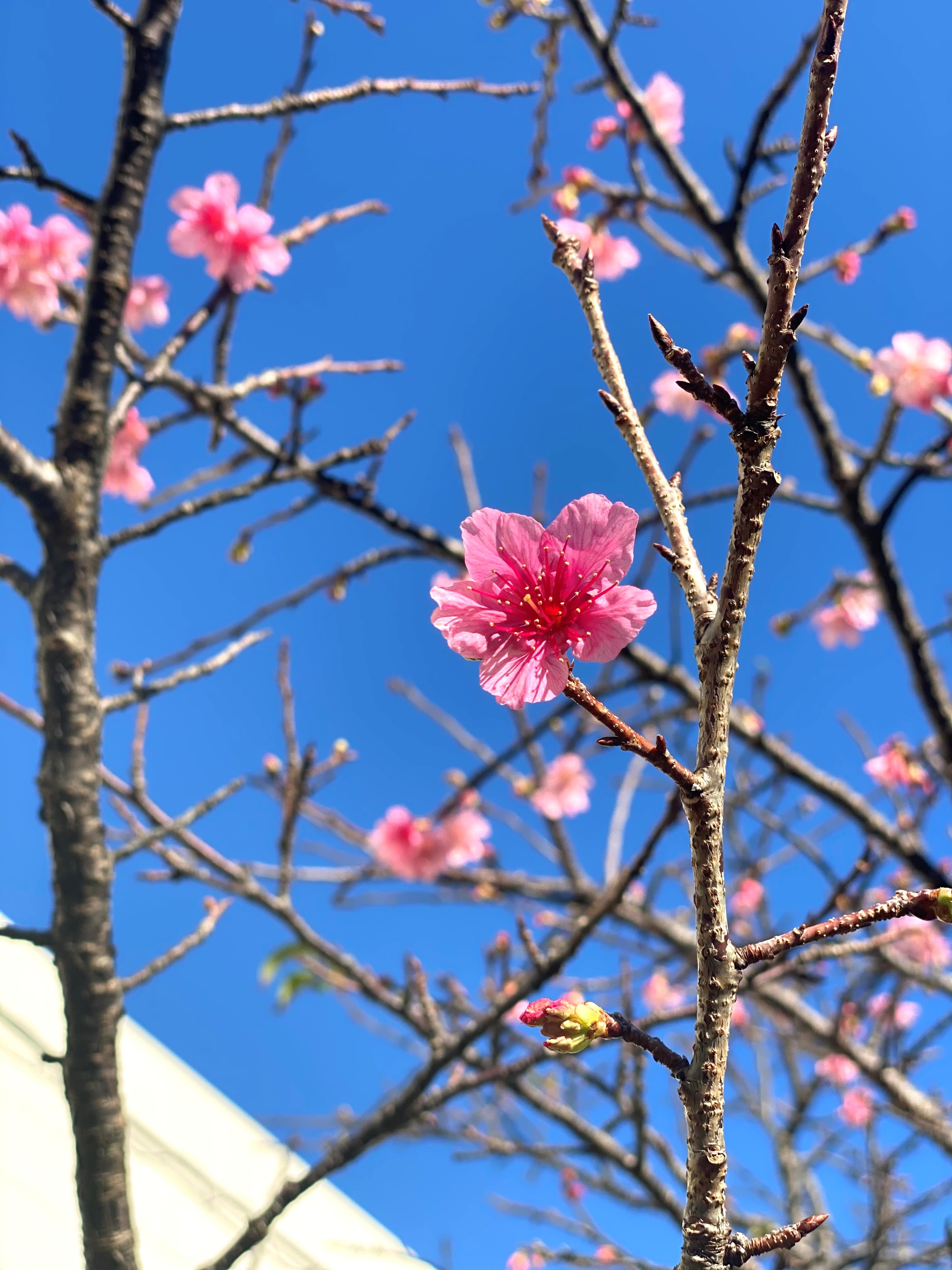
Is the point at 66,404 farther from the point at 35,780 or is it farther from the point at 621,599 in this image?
the point at 621,599

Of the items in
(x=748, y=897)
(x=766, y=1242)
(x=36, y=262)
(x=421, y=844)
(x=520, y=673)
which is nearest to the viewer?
(x=766, y=1242)

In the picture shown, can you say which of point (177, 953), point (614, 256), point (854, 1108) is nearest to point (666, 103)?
point (614, 256)

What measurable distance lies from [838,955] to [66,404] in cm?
197

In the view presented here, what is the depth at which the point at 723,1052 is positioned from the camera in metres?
0.54

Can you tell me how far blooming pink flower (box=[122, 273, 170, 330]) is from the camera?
2.77m

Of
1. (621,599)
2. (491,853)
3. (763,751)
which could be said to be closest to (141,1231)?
(491,853)

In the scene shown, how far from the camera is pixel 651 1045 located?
581 millimetres

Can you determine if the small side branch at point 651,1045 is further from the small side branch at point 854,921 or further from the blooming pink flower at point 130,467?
the blooming pink flower at point 130,467

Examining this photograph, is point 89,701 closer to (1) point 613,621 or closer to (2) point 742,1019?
(1) point 613,621

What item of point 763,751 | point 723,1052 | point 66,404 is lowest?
point 723,1052

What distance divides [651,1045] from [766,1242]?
0.16 metres

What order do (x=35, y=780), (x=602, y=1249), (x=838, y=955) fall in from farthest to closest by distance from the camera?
1. (x=602, y=1249)
2. (x=838, y=955)
3. (x=35, y=780)

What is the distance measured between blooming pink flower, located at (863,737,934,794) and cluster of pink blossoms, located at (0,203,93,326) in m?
3.49

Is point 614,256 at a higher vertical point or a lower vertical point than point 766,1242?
higher
